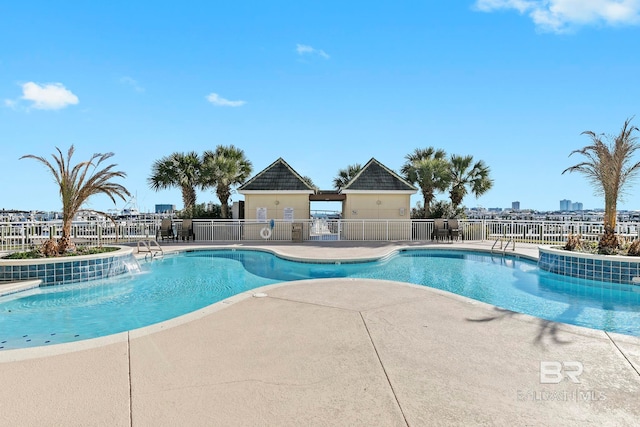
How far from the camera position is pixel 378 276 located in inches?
347

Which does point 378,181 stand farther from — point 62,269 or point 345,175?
point 62,269

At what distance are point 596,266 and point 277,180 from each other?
13.3 meters

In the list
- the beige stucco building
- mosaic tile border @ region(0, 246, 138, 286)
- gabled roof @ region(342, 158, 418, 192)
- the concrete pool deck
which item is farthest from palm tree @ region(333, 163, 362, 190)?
the concrete pool deck

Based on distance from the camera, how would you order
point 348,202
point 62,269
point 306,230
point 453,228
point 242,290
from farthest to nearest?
point 348,202, point 306,230, point 453,228, point 62,269, point 242,290

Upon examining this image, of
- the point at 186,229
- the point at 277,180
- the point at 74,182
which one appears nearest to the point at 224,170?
the point at 277,180

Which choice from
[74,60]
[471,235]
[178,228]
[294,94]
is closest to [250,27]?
→ [294,94]

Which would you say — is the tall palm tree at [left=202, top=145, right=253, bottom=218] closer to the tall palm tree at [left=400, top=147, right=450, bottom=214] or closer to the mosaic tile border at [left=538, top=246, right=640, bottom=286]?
the tall palm tree at [left=400, top=147, right=450, bottom=214]

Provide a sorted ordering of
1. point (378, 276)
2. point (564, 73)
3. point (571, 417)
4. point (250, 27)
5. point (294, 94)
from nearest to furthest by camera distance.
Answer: point (571, 417), point (378, 276), point (564, 73), point (250, 27), point (294, 94)

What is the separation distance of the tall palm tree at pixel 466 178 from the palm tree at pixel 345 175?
8.28 m

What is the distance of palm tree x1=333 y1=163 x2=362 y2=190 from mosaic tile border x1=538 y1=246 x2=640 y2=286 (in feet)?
59.4

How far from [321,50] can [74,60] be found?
27.2ft

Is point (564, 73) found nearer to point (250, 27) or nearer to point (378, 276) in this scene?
point (378, 276)

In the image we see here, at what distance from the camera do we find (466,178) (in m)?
19.4

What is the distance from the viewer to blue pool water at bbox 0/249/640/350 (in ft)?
16.9
